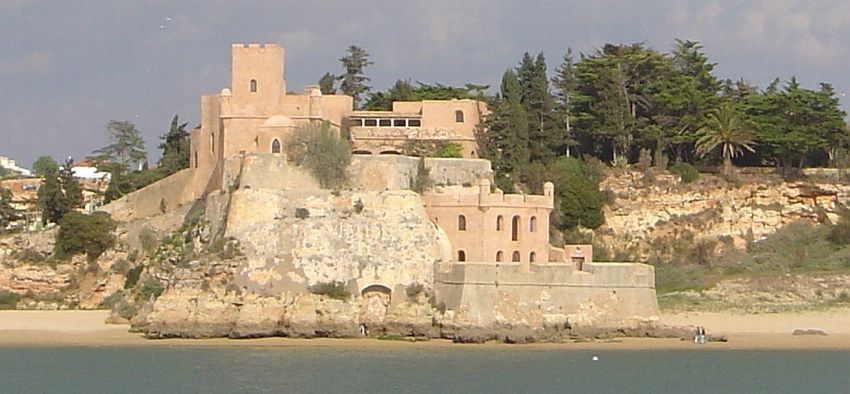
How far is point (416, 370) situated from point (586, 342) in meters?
8.63

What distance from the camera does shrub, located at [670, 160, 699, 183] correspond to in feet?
222

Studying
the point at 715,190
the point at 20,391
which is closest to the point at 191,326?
the point at 20,391

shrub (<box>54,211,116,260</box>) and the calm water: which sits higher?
shrub (<box>54,211,116,260</box>)

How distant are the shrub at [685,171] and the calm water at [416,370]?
17.5 m

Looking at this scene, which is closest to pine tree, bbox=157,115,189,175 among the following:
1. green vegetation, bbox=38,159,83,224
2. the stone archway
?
green vegetation, bbox=38,159,83,224

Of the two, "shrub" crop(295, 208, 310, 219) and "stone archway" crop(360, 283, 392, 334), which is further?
"shrub" crop(295, 208, 310, 219)

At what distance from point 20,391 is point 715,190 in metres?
33.7

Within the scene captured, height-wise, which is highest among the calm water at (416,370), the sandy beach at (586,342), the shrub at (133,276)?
the shrub at (133,276)

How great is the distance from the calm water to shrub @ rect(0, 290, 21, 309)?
37.5 feet

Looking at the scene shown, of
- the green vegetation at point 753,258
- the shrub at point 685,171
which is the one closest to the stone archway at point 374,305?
the green vegetation at point 753,258

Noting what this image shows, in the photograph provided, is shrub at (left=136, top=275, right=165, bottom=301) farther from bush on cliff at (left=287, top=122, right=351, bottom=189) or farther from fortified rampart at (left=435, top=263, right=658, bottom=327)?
fortified rampart at (left=435, top=263, right=658, bottom=327)

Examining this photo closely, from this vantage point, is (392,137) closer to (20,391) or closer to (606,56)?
(606,56)

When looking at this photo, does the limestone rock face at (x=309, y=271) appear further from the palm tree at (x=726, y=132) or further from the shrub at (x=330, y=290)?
the palm tree at (x=726, y=132)

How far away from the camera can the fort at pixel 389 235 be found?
52.5m
